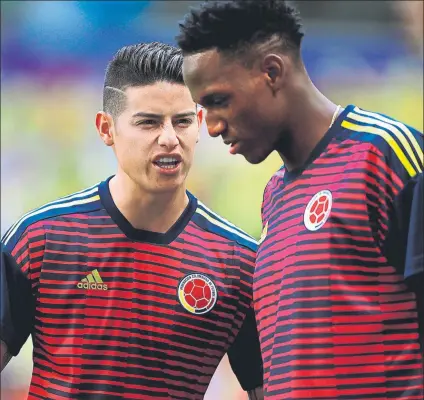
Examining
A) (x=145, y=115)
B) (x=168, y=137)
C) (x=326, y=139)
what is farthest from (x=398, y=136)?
(x=145, y=115)

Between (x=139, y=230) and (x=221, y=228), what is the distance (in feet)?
0.97

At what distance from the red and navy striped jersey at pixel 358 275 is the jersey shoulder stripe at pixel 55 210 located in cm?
111

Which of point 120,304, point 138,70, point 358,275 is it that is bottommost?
point 358,275

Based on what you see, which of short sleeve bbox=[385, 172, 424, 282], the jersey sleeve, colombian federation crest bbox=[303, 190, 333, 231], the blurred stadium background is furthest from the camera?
the blurred stadium background

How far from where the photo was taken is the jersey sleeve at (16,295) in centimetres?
350

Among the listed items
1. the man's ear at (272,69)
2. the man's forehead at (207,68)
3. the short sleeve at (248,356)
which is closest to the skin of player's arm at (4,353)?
the short sleeve at (248,356)

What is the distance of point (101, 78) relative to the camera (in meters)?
6.91

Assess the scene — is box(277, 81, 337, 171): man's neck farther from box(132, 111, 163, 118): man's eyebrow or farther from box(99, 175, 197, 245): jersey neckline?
box(99, 175, 197, 245): jersey neckline

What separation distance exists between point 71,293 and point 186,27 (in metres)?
1.11

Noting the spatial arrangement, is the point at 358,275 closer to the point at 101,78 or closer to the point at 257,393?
the point at 257,393

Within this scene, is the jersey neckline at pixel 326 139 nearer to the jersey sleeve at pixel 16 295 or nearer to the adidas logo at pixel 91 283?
the adidas logo at pixel 91 283

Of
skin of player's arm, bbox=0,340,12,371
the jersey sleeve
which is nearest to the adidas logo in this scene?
the jersey sleeve

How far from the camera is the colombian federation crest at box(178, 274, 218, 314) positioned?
3.60 meters

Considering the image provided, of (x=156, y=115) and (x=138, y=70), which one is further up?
(x=138, y=70)
